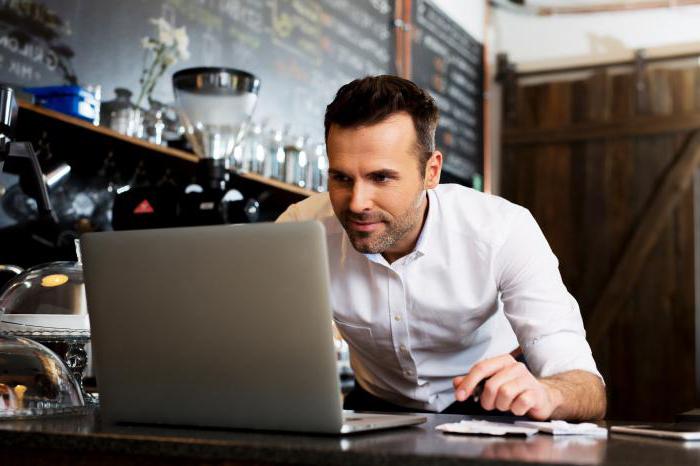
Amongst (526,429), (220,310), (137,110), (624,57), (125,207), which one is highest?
(624,57)

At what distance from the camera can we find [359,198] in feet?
5.10

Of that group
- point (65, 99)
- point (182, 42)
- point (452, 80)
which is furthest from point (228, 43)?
point (452, 80)

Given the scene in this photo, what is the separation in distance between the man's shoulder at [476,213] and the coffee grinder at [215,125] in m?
0.59

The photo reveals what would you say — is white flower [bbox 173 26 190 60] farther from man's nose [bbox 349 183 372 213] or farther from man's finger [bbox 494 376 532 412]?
man's finger [bbox 494 376 532 412]

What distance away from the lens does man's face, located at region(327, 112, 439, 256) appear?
1.56 m

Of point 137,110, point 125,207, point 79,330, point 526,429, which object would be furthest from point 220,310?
point 137,110

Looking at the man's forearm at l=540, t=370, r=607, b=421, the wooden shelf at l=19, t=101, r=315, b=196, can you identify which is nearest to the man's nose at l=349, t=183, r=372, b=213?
the man's forearm at l=540, t=370, r=607, b=421

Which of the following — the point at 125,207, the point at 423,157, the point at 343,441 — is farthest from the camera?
the point at 125,207

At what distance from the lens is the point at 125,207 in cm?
220

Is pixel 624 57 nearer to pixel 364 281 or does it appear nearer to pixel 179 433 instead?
pixel 364 281

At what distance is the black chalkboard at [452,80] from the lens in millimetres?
4289

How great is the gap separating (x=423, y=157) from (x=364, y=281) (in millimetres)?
288

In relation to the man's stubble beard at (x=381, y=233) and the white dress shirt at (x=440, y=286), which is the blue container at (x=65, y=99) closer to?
the white dress shirt at (x=440, y=286)

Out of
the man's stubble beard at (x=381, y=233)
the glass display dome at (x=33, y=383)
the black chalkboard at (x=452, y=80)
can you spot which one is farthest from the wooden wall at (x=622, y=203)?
the glass display dome at (x=33, y=383)
